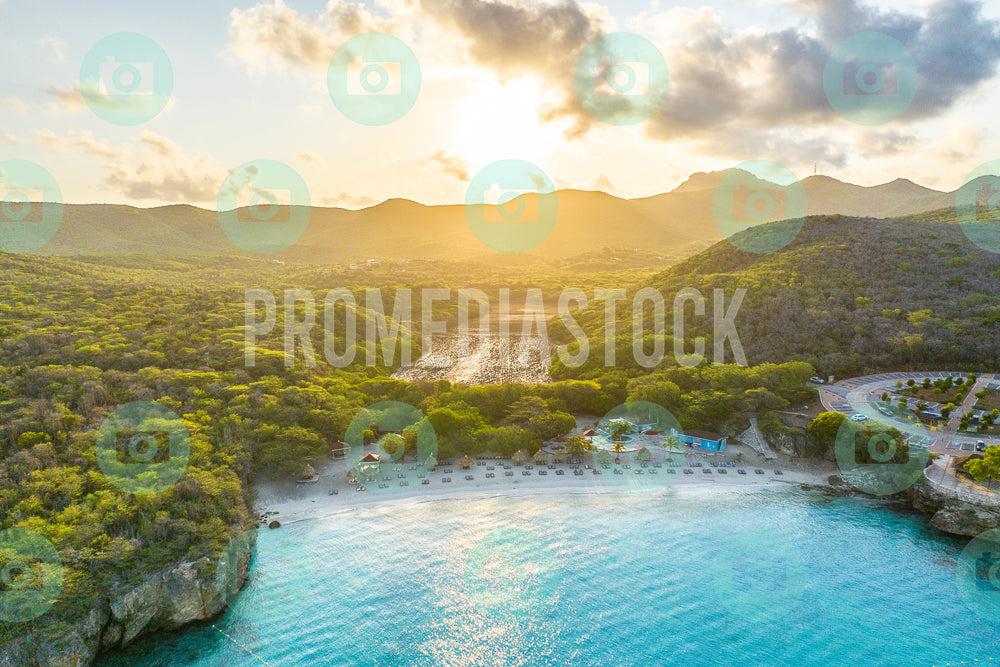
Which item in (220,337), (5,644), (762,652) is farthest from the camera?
(220,337)

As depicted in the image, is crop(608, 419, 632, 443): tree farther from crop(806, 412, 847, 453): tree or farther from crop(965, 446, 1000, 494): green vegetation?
crop(965, 446, 1000, 494): green vegetation

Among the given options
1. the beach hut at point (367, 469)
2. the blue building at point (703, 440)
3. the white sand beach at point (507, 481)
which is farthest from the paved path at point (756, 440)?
the beach hut at point (367, 469)

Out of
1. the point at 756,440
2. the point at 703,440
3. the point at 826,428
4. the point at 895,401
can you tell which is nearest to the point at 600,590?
the point at 703,440

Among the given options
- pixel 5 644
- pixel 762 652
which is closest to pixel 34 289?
pixel 5 644

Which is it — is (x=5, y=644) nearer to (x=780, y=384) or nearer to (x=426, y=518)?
(x=426, y=518)

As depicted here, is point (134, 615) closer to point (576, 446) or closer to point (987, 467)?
point (576, 446)

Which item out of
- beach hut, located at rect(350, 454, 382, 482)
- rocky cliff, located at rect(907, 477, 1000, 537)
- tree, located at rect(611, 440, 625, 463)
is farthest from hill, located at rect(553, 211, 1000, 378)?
beach hut, located at rect(350, 454, 382, 482)

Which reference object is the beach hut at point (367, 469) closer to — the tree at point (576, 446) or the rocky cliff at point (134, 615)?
the rocky cliff at point (134, 615)
